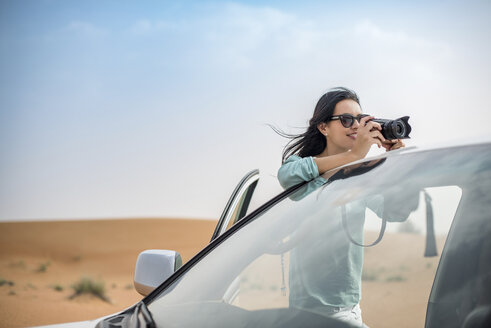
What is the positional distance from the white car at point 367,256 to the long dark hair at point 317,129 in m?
0.92

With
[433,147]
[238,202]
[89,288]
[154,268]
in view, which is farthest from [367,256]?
[89,288]

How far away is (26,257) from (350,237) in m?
31.5

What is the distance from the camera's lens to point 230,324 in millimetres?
1427

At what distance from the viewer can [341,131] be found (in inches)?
103

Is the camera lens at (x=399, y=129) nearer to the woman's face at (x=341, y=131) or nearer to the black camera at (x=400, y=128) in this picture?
the black camera at (x=400, y=128)

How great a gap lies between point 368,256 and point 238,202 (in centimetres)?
143

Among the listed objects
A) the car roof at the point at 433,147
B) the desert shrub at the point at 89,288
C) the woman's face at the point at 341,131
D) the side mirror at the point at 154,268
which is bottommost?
the side mirror at the point at 154,268

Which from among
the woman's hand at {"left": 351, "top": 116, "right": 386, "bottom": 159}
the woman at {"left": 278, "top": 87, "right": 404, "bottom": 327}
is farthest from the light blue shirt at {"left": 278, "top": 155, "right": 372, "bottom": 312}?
the woman's hand at {"left": 351, "top": 116, "right": 386, "bottom": 159}

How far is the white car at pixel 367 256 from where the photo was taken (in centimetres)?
141

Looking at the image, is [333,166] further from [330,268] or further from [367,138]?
[330,268]

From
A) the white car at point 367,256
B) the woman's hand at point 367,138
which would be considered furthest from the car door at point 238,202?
the woman's hand at point 367,138

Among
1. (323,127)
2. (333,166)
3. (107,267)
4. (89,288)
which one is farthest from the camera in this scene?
(107,267)

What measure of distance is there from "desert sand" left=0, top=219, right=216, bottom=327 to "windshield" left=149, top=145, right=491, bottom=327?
10.9 metres

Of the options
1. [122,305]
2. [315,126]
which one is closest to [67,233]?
[122,305]
